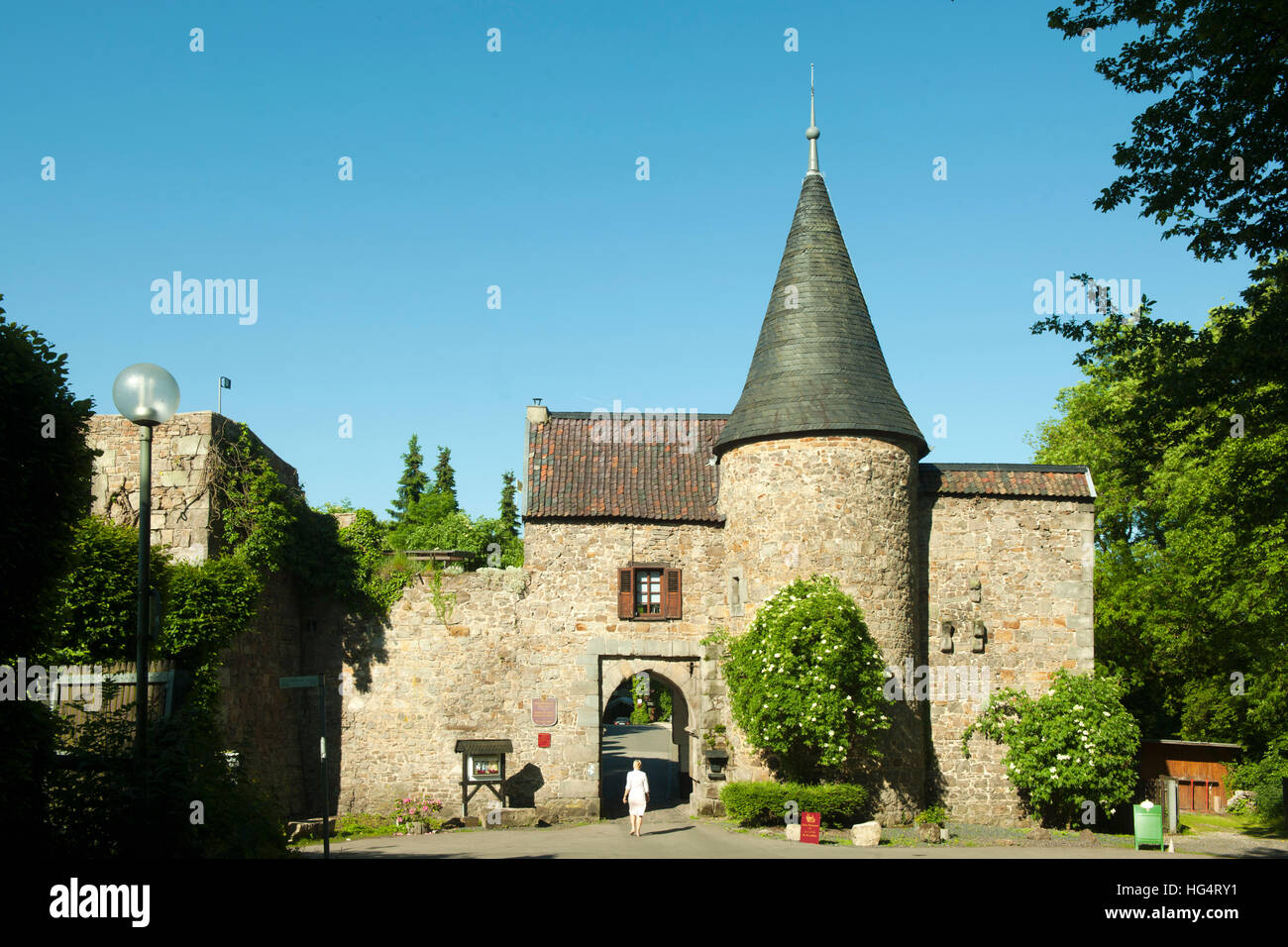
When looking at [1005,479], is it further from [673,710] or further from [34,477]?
[34,477]

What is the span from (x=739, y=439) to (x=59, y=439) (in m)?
13.2

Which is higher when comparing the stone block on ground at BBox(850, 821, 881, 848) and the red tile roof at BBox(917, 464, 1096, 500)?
the red tile roof at BBox(917, 464, 1096, 500)

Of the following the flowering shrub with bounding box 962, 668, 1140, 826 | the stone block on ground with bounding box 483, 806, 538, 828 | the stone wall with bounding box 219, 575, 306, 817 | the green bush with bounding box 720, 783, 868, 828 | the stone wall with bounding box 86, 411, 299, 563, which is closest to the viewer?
the stone wall with bounding box 86, 411, 299, 563

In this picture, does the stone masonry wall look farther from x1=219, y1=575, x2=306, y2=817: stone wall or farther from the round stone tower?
the round stone tower

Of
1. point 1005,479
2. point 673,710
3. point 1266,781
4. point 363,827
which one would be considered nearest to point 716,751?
point 673,710

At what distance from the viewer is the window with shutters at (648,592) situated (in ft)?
67.2

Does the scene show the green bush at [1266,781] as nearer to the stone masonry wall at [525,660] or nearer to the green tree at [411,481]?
the stone masonry wall at [525,660]

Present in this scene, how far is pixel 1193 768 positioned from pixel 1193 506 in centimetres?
661

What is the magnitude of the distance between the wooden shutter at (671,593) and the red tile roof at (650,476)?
3.79ft

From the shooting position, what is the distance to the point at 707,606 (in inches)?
816

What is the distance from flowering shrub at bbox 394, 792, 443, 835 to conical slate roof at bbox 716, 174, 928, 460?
9142 millimetres

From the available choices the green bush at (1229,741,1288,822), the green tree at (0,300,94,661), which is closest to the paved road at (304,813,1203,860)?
the green tree at (0,300,94,661)

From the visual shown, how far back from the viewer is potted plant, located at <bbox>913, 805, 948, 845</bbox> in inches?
674
